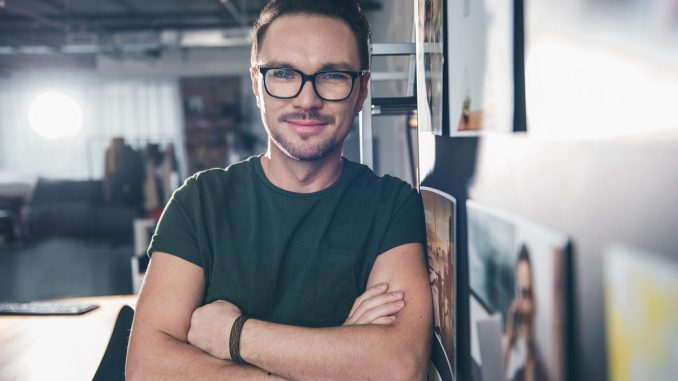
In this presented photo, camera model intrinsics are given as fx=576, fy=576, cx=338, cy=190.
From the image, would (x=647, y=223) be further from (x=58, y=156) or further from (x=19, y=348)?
(x=58, y=156)

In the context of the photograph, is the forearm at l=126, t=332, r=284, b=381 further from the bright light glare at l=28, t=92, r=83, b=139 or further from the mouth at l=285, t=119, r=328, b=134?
the bright light glare at l=28, t=92, r=83, b=139

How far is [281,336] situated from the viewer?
121 centimetres

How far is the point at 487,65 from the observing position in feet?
2.67

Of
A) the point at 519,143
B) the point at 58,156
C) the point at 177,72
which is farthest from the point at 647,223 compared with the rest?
the point at 58,156

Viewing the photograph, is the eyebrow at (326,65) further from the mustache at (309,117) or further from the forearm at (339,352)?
the forearm at (339,352)

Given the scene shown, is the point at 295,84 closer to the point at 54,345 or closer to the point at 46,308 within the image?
the point at 54,345

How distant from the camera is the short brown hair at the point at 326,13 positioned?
1.41 meters

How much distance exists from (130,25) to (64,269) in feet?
13.9

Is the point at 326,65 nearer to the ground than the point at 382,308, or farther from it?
farther from it

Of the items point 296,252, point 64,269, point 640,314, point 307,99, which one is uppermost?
point 307,99

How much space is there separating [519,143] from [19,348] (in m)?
1.83

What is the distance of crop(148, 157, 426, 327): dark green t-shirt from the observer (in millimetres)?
1344

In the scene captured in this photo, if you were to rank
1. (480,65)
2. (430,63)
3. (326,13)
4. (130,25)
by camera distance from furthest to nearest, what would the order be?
(130,25), (326,13), (430,63), (480,65)

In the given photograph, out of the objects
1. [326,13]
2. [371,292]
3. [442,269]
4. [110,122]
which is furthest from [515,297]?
[110,122]
